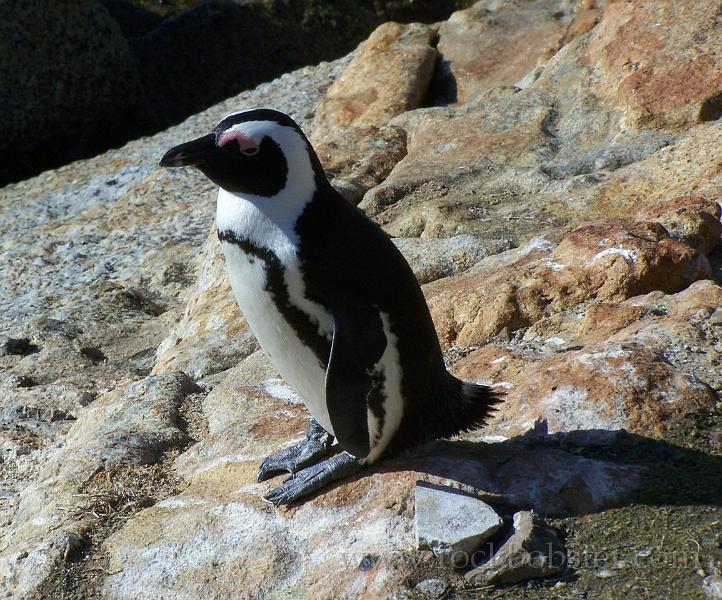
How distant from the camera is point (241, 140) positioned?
2752 millimetres

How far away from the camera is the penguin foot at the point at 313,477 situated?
2.86 meters

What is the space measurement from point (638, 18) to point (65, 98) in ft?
20.5

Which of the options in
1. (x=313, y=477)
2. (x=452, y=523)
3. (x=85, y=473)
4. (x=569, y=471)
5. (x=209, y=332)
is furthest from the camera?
(x=209, y=332)

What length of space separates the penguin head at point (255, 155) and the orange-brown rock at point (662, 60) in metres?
2.88

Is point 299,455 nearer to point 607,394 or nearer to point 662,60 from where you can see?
point 607,394

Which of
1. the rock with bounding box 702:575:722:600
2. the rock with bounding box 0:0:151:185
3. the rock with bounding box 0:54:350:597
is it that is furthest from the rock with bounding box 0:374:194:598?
the rock with bounding box 0:0:151:185

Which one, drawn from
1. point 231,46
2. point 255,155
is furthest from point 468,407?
point 231,46

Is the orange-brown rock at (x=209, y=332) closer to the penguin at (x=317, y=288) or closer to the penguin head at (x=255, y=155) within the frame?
the penguin at (x=317, y=288)

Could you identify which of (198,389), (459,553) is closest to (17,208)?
(198,389)

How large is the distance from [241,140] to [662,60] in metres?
3.33

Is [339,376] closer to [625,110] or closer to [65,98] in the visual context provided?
[625,110]

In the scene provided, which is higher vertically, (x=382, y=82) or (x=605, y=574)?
(x=382, y=82)

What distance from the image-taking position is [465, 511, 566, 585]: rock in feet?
7.90

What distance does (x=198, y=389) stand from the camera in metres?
3.97
